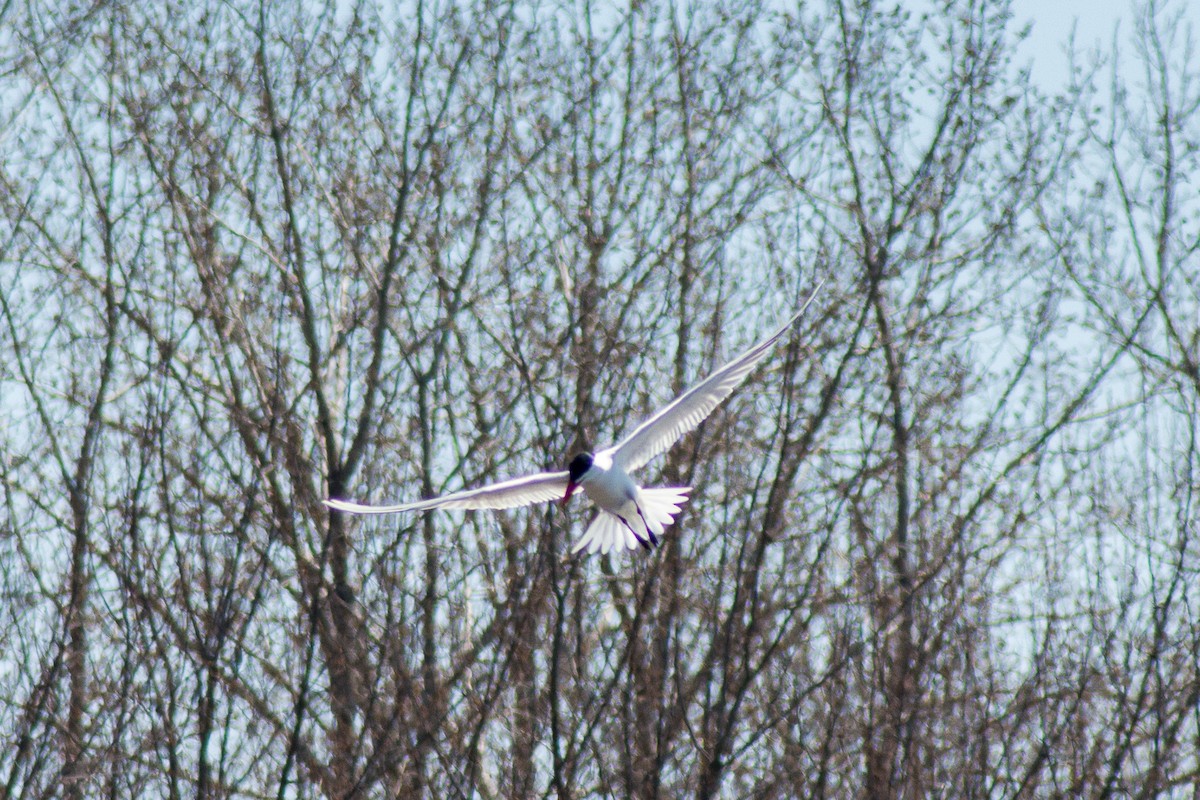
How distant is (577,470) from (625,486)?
378 millimetres

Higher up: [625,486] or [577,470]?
[625,486]

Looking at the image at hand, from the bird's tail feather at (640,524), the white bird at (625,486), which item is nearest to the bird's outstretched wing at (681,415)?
the white bird at (625,486)

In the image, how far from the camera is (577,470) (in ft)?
27.8

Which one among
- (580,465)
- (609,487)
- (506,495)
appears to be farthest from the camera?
(506,495)

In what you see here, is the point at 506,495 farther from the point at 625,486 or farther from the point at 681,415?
the point at 681,415

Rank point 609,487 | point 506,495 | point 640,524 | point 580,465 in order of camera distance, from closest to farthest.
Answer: point 580,465 < point 609,487 < point 506,495 < point 640,524

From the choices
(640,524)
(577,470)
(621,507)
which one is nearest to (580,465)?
(577,470)

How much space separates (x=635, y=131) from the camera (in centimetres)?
1193

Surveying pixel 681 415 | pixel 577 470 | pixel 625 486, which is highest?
pixel 681 415

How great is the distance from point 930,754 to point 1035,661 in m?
0.70

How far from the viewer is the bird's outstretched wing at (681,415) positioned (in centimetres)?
880

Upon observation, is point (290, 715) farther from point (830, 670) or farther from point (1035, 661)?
point (1035, 661)

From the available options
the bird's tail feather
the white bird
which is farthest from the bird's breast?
the bird's tail feather

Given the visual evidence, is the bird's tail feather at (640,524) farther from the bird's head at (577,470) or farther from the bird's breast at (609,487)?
the bird's head at (577,470)
